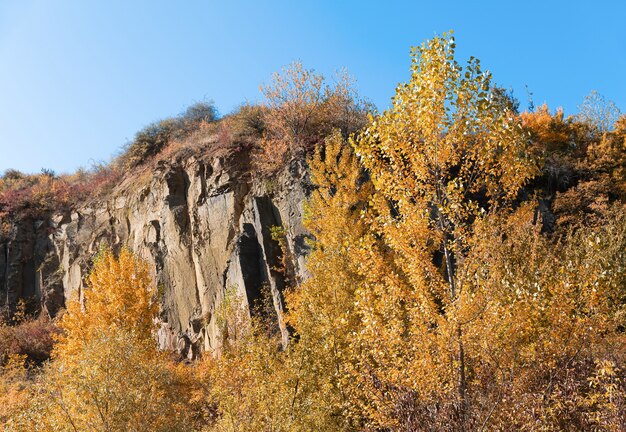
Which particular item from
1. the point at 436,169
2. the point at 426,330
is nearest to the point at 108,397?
the point at 426,330

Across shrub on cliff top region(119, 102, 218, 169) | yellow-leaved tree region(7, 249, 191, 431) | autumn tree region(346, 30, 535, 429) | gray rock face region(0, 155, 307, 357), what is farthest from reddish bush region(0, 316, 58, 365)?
autumn tree region(346, 30, 535, 429)

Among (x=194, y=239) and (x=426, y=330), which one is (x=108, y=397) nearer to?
(x=426, y=330)

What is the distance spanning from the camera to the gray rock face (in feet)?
82.7

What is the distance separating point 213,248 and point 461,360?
70.2ft

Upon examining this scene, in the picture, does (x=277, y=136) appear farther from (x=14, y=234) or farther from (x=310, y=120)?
(x=14, y=234)

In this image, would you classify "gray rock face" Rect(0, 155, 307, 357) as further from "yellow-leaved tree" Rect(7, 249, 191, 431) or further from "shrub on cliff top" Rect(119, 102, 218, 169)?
"yellow-leaved tree" Rect(7, 249, 191, 431)

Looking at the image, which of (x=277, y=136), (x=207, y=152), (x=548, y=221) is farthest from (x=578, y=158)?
(x=207, y=152)

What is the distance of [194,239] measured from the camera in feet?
93.7

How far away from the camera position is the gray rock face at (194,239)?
25203mm

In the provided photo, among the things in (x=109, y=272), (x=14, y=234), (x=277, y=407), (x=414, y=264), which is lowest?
(x=277, y=407)

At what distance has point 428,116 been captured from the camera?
26.1 feet

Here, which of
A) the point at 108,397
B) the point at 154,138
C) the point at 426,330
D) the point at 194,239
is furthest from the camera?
the point at 154,138

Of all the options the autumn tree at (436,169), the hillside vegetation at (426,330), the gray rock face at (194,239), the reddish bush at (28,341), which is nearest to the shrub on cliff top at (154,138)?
the gray rock face at (194,239)

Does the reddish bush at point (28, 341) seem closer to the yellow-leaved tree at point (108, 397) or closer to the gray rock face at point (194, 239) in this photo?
the gray rock face at point (194, 239)
